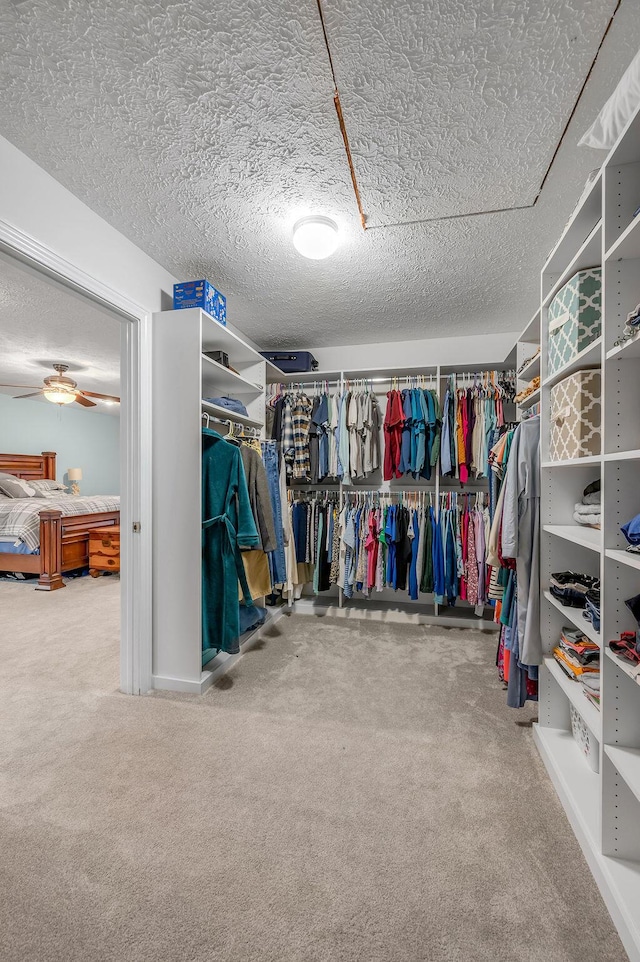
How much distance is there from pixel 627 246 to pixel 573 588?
3.74 ft

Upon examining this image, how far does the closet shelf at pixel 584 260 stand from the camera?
1.32m

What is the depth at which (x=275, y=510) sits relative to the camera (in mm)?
3182

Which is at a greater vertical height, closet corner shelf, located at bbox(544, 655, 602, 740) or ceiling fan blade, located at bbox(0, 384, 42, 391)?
ceiling fan blade, located at bbox(0, 384, 42, 391)

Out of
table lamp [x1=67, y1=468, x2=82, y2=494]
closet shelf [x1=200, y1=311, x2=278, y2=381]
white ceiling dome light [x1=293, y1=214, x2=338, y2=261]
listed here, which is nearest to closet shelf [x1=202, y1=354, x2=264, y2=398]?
closet shelf [x1=200, y1=311, x2=278, y2=381]

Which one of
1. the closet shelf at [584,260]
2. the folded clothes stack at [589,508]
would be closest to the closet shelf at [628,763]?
the folded clothes stack at [589,508]

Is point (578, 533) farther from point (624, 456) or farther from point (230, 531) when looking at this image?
point (230, 531)

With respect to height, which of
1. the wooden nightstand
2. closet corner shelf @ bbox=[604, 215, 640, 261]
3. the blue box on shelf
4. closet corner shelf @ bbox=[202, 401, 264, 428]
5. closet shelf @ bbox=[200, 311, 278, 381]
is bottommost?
the wooden nightstand

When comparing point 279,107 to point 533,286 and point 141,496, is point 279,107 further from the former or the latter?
point 533,286

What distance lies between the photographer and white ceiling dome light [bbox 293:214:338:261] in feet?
6.67

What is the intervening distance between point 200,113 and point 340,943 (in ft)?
8.27

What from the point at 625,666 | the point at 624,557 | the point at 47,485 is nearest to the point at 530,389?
the point at 624,557

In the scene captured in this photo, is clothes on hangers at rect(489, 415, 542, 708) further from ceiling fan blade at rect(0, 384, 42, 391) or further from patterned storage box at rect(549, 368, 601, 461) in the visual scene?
ceiling fan blade at rect(0, 384, 42, 391)

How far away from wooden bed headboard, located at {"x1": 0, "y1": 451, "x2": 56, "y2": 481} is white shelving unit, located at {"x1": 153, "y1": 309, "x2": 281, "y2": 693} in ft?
18.2

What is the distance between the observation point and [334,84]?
4.35 ft
